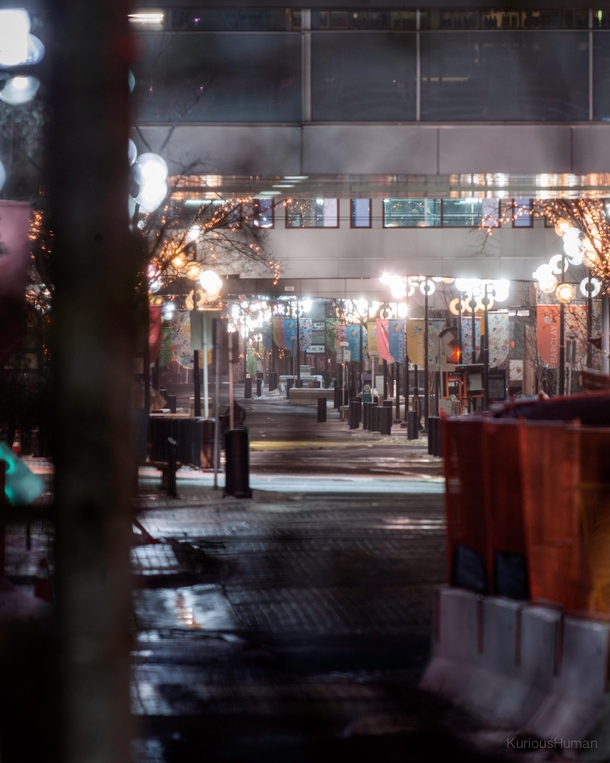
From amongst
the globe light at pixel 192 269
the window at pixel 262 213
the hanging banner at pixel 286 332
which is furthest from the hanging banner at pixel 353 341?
the hanging banner at pixel 286 332

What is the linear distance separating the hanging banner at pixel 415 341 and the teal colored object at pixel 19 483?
3158 cm

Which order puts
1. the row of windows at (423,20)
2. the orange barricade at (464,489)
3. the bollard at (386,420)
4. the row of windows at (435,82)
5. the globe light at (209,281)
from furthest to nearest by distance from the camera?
the bollard at (386,420) < the globe light at (209,281) < the row of windows at (435,82) < the row of windows at (423,20) < the orange barricade at (464,489)

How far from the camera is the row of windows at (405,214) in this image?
120ft

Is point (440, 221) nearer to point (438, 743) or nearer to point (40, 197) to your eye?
point (438, 743)

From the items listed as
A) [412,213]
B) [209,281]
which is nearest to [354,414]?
[412,213]

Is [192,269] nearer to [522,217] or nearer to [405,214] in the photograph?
[405,214]

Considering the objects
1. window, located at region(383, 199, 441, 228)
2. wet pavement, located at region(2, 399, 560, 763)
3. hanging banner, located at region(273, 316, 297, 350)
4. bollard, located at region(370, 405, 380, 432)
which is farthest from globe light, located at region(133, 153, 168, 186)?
hanging banner, located at region(273, 316, 297, 350)

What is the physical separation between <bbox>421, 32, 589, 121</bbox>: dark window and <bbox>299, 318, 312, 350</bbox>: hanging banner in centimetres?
5383

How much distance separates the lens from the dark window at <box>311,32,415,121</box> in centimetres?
1579

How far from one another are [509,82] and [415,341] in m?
18.9

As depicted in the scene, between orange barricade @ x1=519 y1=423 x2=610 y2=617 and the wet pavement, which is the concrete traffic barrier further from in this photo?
the wet pavement

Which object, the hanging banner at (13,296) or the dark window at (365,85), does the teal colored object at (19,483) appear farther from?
the dark window at (365,85)

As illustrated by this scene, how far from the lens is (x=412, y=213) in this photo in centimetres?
3734

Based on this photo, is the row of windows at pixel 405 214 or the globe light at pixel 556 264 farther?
the row of windows at pixel 405 214
